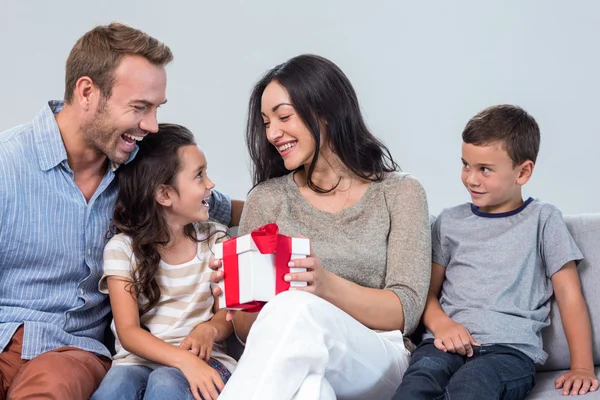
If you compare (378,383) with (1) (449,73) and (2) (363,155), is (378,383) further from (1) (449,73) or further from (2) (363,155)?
(1) (449,73)

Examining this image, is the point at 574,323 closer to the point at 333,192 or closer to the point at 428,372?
the point at 428,372

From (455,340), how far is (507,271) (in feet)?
0.85

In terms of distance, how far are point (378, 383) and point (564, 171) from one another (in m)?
1.98

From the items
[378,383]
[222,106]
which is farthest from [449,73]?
[378,383]

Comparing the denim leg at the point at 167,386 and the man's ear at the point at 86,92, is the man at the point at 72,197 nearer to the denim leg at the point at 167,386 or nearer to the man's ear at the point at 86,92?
the man's ear at the point at 86,92

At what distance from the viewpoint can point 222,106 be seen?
364cm

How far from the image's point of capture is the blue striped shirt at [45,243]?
7.00ft

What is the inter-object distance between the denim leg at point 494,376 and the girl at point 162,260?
60 cm

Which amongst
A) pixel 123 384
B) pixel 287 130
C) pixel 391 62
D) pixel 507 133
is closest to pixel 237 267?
pixel 123 384

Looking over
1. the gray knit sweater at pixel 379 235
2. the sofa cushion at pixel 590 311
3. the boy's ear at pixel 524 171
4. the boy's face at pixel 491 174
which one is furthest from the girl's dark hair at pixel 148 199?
the sofa cushion at pixel 590 311

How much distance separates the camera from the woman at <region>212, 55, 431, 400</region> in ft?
6.47

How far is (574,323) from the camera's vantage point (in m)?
2.21

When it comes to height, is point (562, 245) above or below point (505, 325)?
above

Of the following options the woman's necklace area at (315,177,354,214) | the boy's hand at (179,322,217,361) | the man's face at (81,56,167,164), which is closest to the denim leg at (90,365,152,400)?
the boy's hand at (179,322,217,361)
